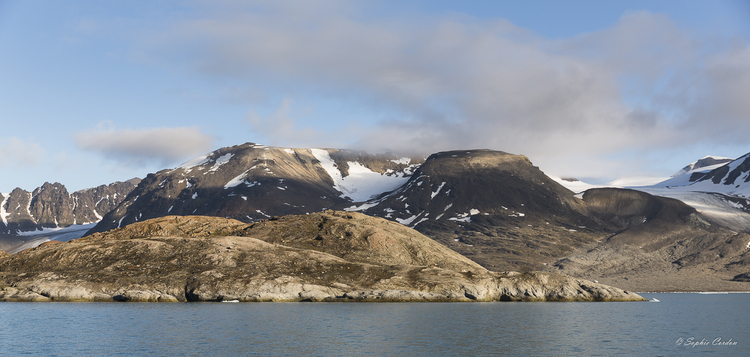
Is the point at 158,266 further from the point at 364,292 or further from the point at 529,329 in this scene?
the point at 529,329

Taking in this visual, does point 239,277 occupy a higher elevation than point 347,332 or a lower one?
higher

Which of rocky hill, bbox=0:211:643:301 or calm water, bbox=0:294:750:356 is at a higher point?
rocky hill, bbox=0:211:643:301

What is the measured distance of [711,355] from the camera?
6794 centimetres

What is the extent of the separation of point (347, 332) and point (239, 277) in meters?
71.8

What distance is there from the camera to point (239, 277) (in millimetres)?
148750

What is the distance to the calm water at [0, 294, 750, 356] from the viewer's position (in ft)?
225

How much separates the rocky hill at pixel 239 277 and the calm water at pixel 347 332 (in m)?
19.1

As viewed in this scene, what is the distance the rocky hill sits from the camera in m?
142

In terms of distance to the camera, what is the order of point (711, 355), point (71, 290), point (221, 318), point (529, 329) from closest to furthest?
point (711, 355) < point (529, 329) < point (221, 318) < point (71, 290)

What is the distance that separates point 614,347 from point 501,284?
8659cm

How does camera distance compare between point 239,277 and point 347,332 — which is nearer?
point 347,332

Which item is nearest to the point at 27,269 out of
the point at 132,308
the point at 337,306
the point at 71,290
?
the point at 71,290

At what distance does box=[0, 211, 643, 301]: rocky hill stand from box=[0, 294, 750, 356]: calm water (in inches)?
753

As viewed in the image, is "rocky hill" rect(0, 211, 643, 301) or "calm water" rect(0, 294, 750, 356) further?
"rocky hill" rect(0, 211, 643, 301)
